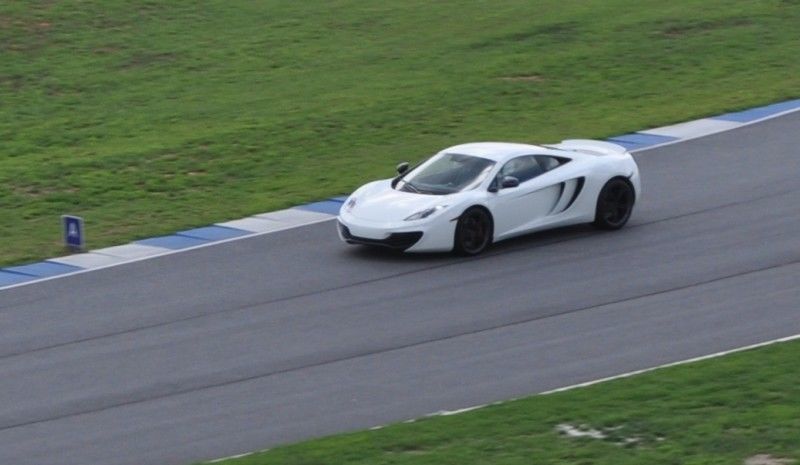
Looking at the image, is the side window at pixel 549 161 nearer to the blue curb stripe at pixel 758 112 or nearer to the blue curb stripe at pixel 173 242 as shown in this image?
the blue curb stripe at pixel 173 242

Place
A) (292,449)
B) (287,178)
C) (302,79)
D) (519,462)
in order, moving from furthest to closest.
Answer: (302,79) → (287,178) → (292,449) → (519,462)

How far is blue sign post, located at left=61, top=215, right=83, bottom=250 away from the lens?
18000 millimetres

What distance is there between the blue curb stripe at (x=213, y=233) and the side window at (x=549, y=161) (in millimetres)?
3802

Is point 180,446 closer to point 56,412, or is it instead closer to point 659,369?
point 56,412

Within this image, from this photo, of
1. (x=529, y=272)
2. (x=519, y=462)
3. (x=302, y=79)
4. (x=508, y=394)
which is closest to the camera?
(x=519, y=462)

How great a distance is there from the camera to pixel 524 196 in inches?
675

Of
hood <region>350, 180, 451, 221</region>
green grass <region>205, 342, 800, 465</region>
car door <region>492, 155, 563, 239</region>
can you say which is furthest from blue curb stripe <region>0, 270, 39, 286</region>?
green grass <region>205, 342, 800, 465</region>

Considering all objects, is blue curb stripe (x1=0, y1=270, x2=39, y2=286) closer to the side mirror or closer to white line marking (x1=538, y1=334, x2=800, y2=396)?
the side mirror

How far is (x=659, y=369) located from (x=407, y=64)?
16.9 meters

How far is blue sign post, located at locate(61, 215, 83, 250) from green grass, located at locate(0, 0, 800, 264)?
0.93 feet

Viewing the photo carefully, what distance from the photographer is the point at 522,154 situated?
57.3ft

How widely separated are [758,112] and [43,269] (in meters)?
11.9

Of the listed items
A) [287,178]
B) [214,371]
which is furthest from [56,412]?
[287,178]

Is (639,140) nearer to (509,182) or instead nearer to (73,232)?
(509,182)
